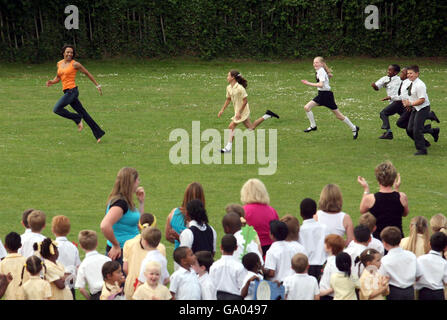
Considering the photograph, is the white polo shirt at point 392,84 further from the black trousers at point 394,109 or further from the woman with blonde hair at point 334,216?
the woman with blonde hair at point 334,216

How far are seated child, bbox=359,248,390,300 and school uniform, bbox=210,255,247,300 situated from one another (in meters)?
1.24

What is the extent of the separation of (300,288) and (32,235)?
10.5 feet

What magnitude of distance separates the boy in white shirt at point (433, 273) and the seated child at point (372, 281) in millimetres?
507

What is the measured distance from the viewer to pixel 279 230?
328 inches

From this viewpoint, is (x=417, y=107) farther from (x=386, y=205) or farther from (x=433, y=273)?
(x=433, y=273)

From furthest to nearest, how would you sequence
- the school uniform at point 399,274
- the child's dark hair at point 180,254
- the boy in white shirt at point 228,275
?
the school uniform at point 399,274 → the boy in white shirt at point 228,275 → the child's dark hair at point 180,254

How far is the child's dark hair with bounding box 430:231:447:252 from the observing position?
8.28 metres

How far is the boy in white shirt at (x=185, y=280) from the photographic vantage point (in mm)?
7719

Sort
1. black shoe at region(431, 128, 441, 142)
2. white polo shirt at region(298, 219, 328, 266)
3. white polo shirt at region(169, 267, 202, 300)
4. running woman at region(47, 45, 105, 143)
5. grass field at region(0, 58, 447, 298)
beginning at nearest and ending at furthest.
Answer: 1. white polo shirt at region(169, 267, 202, 300)
2. white polo shirt at region(298, 219, 328, 266)
3. grass field at region(0, 58, 447, 298)
4. black shoe at region(431, 128, 441, 142)
5. running woman at region(47, 45, 105, 143)

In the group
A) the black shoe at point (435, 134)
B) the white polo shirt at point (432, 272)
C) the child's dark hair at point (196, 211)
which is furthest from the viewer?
the black shoe at point (435, 134)

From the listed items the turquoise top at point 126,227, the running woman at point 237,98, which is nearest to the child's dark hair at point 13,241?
the turquoise top at point 126,227

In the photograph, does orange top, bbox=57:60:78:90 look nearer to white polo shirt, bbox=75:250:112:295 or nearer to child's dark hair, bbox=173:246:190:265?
white polo shirt, bbox=75:250:112:295

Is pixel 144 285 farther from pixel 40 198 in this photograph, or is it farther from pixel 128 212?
pixel 40 198

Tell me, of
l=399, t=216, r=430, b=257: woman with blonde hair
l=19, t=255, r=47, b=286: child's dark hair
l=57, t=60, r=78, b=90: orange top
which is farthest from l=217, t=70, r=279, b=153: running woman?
l=19, t=255, r=47, b=286: child's dark hair
